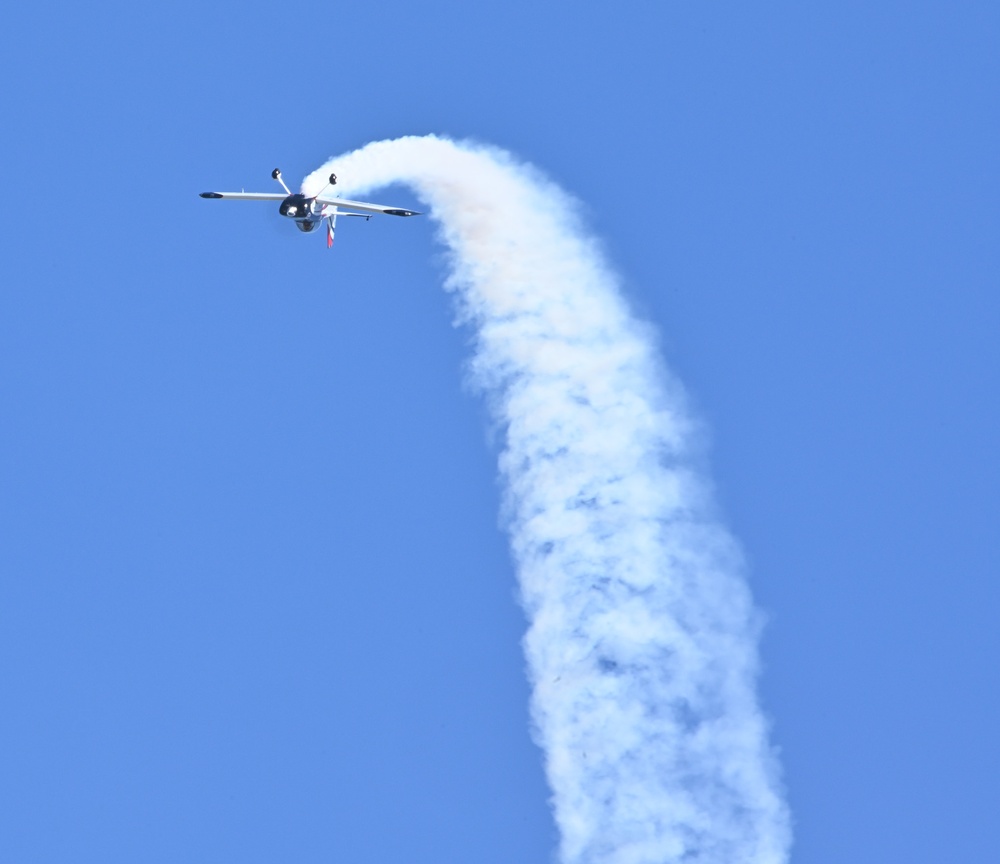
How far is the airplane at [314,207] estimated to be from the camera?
291 ft

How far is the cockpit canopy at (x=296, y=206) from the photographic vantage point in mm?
88562

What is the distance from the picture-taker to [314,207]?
88.9 meters

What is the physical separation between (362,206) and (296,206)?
2180mm

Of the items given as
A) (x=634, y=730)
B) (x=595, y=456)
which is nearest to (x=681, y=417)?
(x=595, y=456)

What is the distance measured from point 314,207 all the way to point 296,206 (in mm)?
566

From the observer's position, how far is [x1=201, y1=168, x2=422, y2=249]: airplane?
88.6 meters

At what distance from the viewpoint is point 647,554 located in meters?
90.7

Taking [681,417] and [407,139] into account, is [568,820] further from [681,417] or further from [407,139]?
[407,139]

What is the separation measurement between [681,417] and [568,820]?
12.0m

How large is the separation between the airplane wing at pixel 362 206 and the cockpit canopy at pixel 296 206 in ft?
1.46

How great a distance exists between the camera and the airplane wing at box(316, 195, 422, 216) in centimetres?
8919

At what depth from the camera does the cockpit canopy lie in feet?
291

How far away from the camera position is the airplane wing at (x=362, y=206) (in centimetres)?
8919

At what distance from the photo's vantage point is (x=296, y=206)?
88.6 meters
